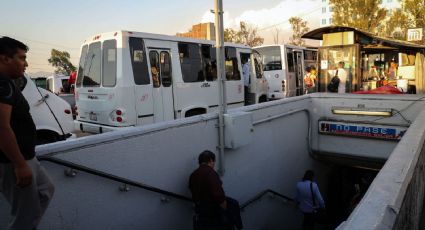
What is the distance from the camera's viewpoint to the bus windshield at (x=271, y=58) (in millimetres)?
15781

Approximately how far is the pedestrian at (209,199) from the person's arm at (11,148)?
7.75 ft

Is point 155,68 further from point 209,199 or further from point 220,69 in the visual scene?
point 209,199

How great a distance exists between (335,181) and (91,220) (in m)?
8.96

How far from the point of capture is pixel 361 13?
2764 centimetres

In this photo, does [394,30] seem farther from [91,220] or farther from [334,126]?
[91,220]

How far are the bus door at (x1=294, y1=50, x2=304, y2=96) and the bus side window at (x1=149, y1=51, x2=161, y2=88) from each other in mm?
9518

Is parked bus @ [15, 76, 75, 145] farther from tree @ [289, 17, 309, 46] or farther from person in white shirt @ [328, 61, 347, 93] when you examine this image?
tree @ [289, 17, 309, 46]

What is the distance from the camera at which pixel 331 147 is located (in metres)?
9.03

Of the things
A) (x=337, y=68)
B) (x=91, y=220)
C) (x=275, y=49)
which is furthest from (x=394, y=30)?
(x=91, y=220)

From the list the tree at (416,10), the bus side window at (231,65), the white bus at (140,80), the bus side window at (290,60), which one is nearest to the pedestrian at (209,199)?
the white bus at (140,80)

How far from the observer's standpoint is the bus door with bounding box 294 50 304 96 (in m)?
16.5

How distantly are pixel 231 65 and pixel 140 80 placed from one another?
4054 mm

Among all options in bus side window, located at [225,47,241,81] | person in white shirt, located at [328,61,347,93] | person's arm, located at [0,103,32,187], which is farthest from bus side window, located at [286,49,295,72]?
person's arm, located at [0,103,32,187]

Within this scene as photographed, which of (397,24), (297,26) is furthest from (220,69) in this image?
(297,26)
